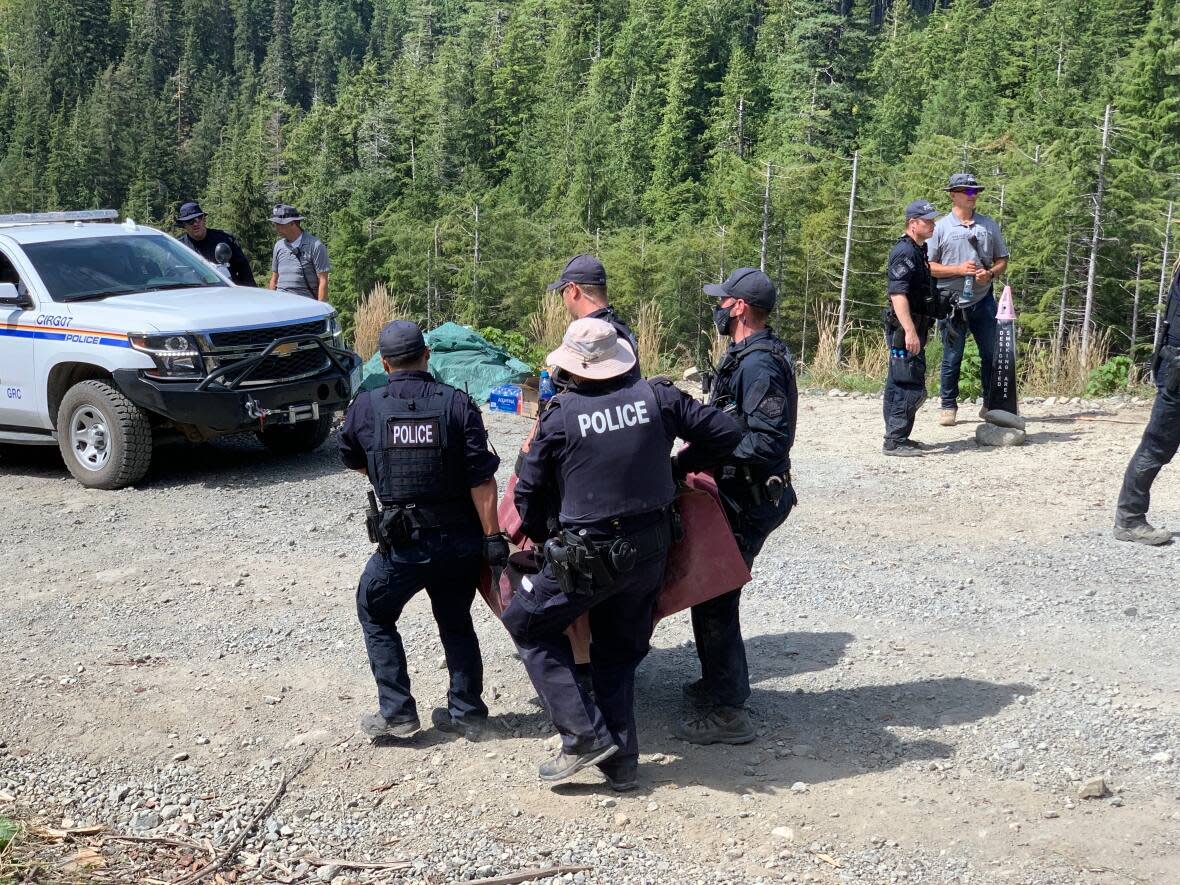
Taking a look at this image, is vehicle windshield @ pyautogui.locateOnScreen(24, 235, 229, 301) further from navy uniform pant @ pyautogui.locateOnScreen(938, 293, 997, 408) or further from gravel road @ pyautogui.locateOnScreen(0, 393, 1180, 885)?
navy uniform pant @ pyautogui.locateOnScreen(938, 293, 997, 408)

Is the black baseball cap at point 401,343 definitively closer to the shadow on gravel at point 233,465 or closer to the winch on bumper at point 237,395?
the winch on bumper at point 237,395

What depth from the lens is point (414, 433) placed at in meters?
4.57

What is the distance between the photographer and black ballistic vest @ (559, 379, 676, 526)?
4.15 m

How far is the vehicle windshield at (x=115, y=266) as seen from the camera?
9109 mm

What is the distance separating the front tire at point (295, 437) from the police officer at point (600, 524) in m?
5.67

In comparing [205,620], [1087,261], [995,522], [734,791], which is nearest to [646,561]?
[734,791]

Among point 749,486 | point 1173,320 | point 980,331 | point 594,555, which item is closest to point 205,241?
point 980,331

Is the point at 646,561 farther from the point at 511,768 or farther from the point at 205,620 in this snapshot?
the point at 205,620

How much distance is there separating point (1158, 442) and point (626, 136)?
318 ft

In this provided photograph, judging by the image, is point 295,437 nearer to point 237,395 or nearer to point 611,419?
point 237,395

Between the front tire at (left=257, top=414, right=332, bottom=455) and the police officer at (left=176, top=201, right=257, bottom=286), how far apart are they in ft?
5.22

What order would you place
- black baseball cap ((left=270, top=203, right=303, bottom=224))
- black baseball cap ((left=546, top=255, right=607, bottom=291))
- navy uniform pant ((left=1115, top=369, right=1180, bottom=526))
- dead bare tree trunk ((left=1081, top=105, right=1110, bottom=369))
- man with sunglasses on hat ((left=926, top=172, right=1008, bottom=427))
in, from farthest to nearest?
dead bare tree trunk ((left=1081, top=105, right=1110, bottom=369)), black baseball cap ((left=270, top=203, right=303, bottom=224)), man with sunglasses on hat ((left=926, top=172, right=1008, bottom=427)), navy uniform pant ((left=1115, top=369, right=1180, bottom=526)), black baseball cap ((left=546, top=255, right=607, bottom=291))

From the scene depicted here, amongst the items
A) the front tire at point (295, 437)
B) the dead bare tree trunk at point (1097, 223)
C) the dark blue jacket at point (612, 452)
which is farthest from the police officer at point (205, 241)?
the dead bare tree trunk at point (1097, 223)

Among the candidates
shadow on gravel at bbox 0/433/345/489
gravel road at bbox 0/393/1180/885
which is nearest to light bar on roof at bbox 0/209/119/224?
shadow on gravel at bbox 0/433/345/489
